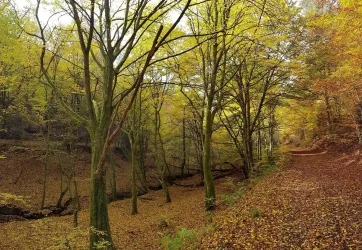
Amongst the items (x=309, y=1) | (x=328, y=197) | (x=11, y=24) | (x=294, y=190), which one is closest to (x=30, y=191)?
(x=11, y=24)

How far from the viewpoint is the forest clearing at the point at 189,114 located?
552 cm

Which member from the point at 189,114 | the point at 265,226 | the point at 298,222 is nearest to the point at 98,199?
the point at 265,226

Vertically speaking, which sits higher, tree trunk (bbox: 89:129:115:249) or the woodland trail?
tree trunk (bbox: 89:129:115:249)

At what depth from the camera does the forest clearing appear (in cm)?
552

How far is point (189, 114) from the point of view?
19219 mm

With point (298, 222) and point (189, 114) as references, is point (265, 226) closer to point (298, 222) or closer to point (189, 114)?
point (298, 222)

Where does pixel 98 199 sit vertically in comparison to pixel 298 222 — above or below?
above

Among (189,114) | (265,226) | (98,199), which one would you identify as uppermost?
(189,114)

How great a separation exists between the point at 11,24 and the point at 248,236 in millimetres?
14738

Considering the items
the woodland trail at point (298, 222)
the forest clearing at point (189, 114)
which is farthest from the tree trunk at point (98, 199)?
→ the woodland trail at point (298, 222)

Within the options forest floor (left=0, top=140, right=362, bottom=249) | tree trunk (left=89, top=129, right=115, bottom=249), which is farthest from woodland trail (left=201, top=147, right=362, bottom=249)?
tree trunk (left=89, top=129, right=115, bottom=249)

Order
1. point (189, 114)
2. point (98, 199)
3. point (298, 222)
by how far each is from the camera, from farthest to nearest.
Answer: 1. point (189, 114)
2. point (298, 222)
3. point (98, 199)

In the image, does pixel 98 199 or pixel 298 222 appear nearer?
pixel 98 199

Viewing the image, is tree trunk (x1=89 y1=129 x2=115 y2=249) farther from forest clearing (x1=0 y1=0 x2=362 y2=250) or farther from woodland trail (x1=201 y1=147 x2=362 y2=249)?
woodland trail (x1=201 y1=147 x2=362 y2=249)
